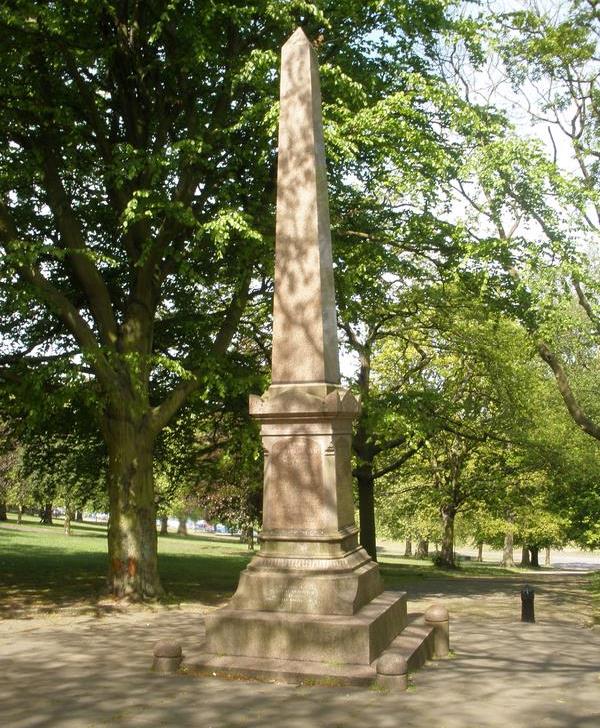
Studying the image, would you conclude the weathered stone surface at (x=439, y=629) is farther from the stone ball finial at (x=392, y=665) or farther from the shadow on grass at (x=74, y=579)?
the shadow on grass at (x=74, y=579)

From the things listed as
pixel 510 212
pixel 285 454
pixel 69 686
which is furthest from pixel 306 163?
pixel 510 212

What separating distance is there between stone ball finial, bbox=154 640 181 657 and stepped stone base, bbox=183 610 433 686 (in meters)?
0.16

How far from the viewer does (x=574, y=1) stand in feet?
59.8

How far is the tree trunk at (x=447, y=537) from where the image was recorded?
32.8 m

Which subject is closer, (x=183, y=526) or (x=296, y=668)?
(x=296, y=668)

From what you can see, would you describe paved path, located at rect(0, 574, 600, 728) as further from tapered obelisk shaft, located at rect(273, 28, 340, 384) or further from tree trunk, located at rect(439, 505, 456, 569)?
tree trunk, located at rect(439, 505, 456, 569)

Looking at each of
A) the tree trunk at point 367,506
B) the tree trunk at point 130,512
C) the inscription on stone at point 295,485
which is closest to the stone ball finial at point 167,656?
the inscription on stone at point 295,485

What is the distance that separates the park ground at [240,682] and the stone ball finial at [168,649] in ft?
0.74

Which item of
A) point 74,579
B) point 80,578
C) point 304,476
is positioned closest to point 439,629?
point 304,476

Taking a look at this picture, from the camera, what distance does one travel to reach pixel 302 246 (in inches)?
366

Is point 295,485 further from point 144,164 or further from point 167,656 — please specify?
point 144,164

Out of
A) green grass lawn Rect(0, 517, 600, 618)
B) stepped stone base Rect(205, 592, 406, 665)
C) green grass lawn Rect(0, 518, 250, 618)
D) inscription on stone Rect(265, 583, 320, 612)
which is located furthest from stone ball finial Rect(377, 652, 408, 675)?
green grass lawn Rect(0, 518, 250, 618)

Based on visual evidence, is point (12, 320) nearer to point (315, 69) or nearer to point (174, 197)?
point (174, 197)

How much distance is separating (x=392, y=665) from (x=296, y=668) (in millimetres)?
962
